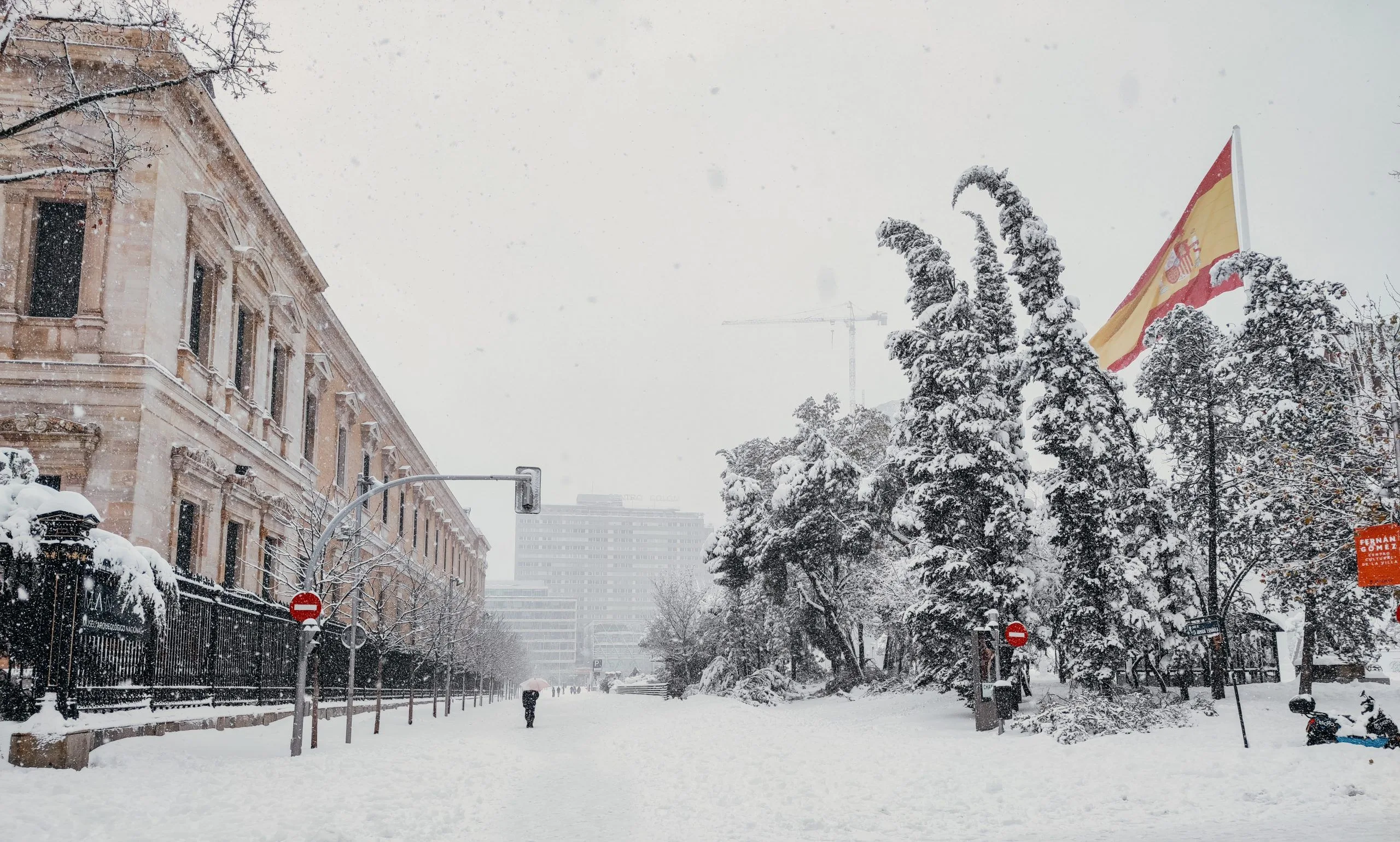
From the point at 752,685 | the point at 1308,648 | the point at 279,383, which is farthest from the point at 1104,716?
the point at 279,383

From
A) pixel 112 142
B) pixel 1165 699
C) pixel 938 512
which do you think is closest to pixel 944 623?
pixel 938 512

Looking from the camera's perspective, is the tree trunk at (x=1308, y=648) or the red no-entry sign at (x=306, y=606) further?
the tree trunk at (x=1308, y=648)

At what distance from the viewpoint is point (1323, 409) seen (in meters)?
21.8

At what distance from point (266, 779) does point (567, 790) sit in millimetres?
3785

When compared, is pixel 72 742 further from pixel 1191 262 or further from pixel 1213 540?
pixel 1191 262

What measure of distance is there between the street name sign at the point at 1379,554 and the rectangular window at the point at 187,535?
77.2ft

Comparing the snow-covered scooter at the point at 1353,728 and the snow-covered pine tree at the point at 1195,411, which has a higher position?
the snow-covered pine tree at the point at 1195,411

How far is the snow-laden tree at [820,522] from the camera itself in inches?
1448

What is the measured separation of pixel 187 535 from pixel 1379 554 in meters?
24.2

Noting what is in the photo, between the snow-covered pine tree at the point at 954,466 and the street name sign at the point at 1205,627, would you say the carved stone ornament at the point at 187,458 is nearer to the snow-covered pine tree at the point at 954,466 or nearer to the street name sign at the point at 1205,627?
the snow-covered pine tree at the point at 954,466

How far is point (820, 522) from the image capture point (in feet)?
122

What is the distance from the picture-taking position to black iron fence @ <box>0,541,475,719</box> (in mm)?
11664

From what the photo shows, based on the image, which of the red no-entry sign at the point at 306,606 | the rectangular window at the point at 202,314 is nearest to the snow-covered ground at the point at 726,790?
the red no-entry sign at the point at 306,606

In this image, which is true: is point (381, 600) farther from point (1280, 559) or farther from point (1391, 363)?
point (1391, 363)
